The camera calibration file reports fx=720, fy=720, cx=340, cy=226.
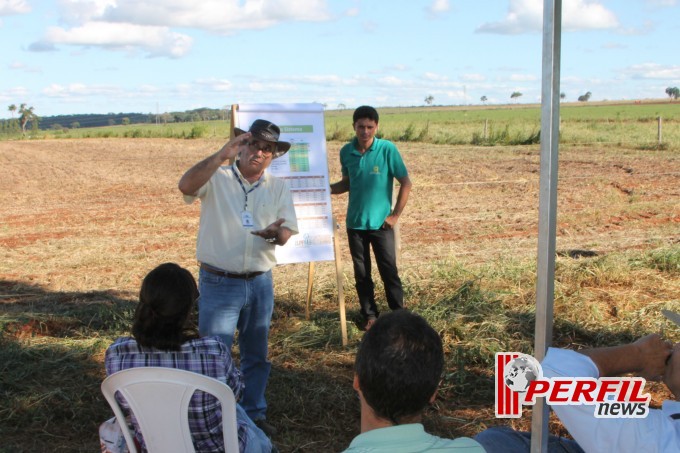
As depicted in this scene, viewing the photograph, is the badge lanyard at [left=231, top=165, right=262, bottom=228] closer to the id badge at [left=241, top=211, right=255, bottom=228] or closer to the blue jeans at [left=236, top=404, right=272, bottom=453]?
the id badge at [left=241, top=211, right=255, bottom=228]

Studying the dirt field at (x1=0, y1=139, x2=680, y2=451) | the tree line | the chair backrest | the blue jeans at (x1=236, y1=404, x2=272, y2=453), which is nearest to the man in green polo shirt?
the dirt field at (x1=0, y1=139, x2=680, y2=451)

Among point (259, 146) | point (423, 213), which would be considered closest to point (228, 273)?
point (259, 146)

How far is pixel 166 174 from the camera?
2170cm

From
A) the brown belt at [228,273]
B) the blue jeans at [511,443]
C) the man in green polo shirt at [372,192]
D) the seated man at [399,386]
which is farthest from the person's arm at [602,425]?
the man in green polo shirt at [372,192]

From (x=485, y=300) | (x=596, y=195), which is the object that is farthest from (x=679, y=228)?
(x=485, y=300)

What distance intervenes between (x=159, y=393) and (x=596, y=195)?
1325 cm

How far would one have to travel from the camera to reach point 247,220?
4.44m

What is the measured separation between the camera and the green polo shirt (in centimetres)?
627

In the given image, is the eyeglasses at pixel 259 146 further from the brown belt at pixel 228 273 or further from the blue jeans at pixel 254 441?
the blue jeans at pixel 254 441

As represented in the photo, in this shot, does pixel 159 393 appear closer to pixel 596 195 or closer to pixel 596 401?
pixel 596 401

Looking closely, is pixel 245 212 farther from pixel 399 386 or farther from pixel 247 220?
pixel 399 386

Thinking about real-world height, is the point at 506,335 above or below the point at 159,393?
below

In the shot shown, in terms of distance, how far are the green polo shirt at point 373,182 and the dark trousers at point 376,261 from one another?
103mm

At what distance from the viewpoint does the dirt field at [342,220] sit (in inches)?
348
